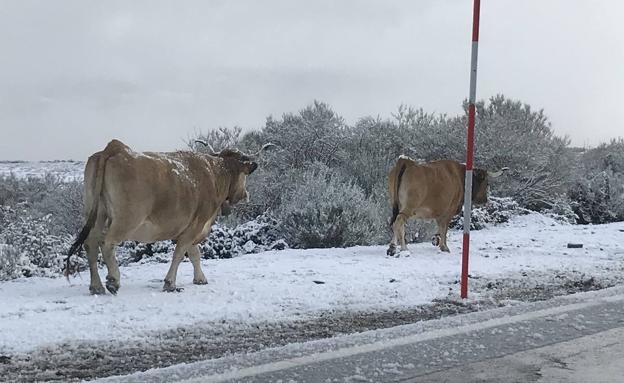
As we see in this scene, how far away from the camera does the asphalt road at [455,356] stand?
4.29 meters

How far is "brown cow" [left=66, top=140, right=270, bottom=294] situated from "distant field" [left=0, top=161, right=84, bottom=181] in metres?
20.9

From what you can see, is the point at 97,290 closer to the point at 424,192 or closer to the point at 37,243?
the point at 37,243

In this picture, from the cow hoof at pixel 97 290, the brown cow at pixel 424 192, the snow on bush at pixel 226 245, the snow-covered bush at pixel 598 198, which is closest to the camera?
the cow hoof at pixel 97 290

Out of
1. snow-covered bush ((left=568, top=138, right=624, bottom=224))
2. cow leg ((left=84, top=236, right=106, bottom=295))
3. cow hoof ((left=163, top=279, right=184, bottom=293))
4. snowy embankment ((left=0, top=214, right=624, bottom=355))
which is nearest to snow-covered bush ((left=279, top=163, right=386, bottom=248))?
snowy embankment ((left=0, top=214, right=624, bottom=355))

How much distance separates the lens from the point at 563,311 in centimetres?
648

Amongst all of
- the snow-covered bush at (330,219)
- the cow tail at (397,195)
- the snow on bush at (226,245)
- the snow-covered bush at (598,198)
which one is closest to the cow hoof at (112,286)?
the cow tail at (397,195)

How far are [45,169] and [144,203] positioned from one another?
106 ft

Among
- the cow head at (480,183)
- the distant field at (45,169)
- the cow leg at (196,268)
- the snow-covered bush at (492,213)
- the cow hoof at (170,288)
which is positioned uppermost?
the distant field at (45,169)

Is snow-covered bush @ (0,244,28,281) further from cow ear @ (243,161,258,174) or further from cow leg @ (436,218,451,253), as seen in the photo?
cow leg @ (436,218,451,253)

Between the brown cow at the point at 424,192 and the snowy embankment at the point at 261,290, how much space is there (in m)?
0.59

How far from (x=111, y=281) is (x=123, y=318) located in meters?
1.19

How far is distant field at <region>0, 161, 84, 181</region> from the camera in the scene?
33.2 metres

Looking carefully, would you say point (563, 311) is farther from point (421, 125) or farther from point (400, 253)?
point (421, 125)

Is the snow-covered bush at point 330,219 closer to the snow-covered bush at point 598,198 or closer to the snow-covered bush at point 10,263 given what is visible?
the snow-covered bush at point 10,263
